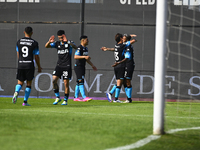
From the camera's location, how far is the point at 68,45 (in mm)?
10094

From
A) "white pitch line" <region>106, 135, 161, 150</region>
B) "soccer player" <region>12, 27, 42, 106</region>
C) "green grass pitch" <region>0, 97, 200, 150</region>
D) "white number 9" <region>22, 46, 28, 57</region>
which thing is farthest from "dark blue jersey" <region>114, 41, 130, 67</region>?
"white pitch line" <region>106, 135, 161, 150</region>

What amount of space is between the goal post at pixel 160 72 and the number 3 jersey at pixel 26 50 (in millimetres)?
5052

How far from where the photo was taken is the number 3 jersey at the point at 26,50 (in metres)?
9.08

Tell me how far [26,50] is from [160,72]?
5235mm

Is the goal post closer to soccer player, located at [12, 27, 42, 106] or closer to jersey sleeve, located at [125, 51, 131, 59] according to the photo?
soccer player, located at [12, 27, 42, 106]

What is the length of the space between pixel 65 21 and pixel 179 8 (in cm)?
469

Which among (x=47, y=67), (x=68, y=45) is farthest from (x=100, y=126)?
(x=47, y=67)

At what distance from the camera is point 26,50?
9.10 meters

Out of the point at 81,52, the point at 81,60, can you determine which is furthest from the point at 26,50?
the point at 81,60

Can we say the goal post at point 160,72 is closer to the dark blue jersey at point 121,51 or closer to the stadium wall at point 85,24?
the dark blue jersey at point 121,51

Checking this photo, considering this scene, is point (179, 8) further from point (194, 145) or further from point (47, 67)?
point (194, 145)

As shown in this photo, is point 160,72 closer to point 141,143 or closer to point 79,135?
point 141,143

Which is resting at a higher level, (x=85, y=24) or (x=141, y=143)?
(x=85, y=24)

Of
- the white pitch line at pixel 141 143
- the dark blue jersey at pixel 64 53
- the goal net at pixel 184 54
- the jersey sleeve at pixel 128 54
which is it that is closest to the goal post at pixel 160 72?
the white pitch line at pixel 141 143
